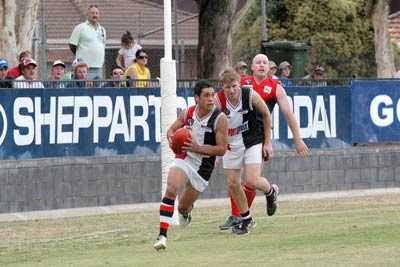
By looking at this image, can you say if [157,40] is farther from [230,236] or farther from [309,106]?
[230,236]

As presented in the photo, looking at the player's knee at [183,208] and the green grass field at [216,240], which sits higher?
the player's knee at [183,208]

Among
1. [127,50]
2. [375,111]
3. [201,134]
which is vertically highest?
[127,50]

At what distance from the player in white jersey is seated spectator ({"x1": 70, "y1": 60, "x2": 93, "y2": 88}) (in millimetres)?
5248

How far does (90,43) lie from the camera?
70.4 feet

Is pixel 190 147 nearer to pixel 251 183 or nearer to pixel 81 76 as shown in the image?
pixel 251 183

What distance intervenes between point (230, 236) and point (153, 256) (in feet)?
6.99

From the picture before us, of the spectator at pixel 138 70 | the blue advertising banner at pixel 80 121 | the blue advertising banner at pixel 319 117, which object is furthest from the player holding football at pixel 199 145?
the blue advertising banner at pixel 319 117

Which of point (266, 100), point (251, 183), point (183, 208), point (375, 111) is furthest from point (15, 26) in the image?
point (251, 183)

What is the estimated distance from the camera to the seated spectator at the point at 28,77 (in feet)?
63.9

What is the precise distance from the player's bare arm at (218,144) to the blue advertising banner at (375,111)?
30.4 feet

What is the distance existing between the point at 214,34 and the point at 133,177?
5942mm

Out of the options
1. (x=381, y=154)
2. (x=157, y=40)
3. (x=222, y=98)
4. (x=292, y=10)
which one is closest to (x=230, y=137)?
(x=222, y=98)

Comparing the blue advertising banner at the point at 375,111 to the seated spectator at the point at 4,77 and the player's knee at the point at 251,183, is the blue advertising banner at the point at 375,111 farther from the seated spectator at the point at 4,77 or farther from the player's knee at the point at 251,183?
the player's knee at the point at 251,183

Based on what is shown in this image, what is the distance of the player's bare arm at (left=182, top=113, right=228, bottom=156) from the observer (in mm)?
14016
